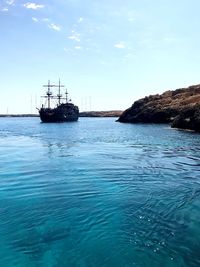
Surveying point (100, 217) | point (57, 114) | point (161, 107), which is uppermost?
point (161, 107)

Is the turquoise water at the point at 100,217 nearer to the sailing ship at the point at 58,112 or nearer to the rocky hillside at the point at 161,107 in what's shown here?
the rocky hillside at the point at 161,107

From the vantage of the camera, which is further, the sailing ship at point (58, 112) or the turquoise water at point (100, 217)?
the sailing ship at point (58, 112)

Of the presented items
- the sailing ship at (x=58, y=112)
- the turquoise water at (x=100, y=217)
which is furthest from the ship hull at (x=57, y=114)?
the turquoise water at (x=100, y=217)

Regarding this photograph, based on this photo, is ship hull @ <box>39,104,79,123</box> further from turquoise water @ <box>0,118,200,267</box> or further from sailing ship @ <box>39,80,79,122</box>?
turquoise water @ <box>0,118,200,267</box>

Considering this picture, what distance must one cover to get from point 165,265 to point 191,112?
68.2m


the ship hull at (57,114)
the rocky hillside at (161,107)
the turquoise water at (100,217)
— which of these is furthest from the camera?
the ship hull at (57,114)

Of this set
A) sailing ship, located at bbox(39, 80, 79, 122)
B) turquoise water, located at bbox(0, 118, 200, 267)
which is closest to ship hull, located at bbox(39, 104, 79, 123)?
sailing ship, located at bbox(39, 80, 79, 122)

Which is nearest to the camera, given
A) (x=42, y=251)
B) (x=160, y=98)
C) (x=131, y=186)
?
(x=42, y=251)

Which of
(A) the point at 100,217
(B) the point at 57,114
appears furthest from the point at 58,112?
(A) the point at 100,217

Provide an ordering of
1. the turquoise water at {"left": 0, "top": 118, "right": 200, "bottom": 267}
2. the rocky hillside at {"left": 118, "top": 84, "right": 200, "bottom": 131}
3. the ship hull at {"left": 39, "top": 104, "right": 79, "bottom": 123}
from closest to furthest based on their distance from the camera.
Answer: the turquoise water at {"left": 0, "top": 118, "right": 200, "bottom": 267}, the rocky hillside at {"left": 118, "top": 84, "right": 200, "bottom": 131}, the ship hull at {"left": 39, "top": 104, "right": 79, "bottom": 123}

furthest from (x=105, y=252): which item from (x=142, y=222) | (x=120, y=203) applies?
(x=120, y=203)

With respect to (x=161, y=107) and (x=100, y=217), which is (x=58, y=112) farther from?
(x=100, y=217)

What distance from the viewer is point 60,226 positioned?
13.2 metres

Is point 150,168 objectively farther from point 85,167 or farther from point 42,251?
point 42,251
